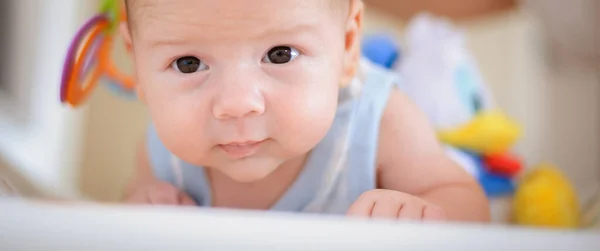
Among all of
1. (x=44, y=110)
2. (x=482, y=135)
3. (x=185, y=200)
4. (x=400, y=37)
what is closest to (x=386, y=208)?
(x=185, y=200)

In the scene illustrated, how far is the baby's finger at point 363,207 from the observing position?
1.40 ft

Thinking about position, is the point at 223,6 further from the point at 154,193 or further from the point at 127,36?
the point at 154,193

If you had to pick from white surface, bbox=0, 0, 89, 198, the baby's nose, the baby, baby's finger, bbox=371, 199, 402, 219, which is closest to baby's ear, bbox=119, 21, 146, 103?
the baby

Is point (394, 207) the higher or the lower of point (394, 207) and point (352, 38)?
the lower

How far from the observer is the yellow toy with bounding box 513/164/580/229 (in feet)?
2.13

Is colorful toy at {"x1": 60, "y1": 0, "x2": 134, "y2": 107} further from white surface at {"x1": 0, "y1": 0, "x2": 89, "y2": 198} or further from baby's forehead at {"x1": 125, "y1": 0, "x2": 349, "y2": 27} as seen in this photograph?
white surface at {"x1": 0, "y1": 0, "x2": 89, "y2": 198}

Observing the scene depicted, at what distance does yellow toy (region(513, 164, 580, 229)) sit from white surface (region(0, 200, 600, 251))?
1.04ft

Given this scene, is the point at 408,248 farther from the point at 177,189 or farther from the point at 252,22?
the point at 177,189

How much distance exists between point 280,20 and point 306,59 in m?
0.04

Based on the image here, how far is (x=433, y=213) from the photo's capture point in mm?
445

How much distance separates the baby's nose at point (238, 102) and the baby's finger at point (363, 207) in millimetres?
93

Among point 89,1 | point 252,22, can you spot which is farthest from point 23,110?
point 252,22

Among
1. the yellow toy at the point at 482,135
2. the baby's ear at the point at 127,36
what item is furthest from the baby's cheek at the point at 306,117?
the yellow toy at the point at 482,135

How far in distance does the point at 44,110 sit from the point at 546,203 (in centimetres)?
72
